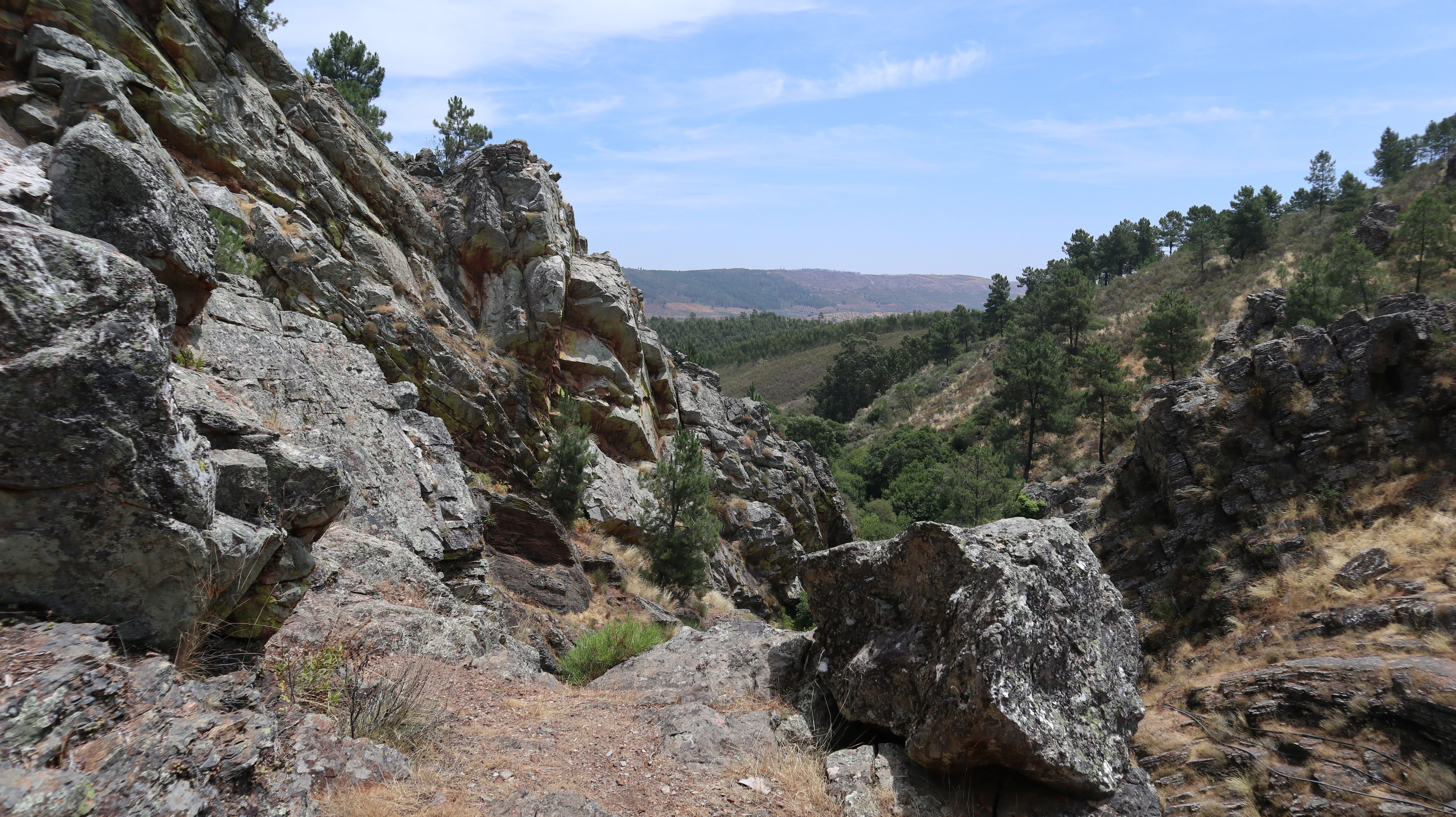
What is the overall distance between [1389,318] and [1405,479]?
3289 millimetres

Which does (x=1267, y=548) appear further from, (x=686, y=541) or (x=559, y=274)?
(x=559, y=274)

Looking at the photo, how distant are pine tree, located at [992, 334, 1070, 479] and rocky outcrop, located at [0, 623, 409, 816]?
4149cm

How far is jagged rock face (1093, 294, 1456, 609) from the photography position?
1171cm

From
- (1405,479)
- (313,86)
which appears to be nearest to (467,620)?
(1405,479)

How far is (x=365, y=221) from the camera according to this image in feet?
71.6

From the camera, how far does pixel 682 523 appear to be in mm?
23000

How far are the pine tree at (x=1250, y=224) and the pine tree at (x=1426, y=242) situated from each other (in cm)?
2664

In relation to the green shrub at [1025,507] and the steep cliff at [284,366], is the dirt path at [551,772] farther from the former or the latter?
the green shrub at [1025,507]

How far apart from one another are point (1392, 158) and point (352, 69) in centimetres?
10852

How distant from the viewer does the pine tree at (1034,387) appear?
1607 inches

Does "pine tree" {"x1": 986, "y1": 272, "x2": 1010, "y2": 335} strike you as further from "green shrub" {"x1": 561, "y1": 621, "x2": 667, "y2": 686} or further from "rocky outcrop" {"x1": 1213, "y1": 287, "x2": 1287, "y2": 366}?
"green shrub" {"x1": 561, "y1": 621, "x2": 667, "y2": 686}

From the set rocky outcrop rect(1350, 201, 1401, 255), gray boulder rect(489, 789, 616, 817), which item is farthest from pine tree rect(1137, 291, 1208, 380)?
gray boulder rect(489, 789, 616, 817)

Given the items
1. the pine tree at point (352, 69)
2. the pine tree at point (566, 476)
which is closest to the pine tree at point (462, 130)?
the pine tree at point (352, 69)

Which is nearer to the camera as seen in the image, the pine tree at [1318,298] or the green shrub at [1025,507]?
the green shrub at [1025,507]
